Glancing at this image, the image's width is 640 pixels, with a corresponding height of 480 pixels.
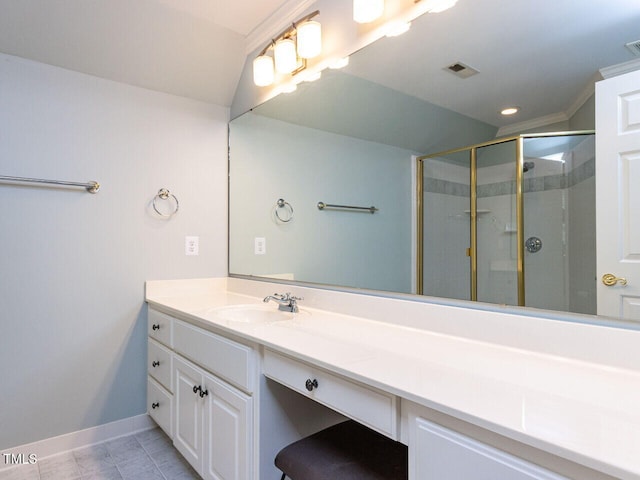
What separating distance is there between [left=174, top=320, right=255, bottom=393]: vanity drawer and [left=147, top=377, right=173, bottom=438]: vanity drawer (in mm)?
309

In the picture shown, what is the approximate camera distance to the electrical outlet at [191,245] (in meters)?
2.25

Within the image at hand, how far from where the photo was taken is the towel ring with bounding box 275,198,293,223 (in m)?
2.16

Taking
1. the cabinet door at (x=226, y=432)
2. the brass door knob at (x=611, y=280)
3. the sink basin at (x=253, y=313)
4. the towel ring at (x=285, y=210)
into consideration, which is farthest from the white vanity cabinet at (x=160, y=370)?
the brass door knob at (x=611, y=280)

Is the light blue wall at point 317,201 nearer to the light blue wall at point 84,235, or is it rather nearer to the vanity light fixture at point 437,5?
the light blue wall at point 84,235

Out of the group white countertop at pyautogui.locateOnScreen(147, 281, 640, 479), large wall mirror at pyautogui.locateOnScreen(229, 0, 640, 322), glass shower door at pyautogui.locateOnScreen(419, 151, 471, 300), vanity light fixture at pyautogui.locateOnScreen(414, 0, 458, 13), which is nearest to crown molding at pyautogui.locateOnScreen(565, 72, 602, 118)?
large wall mirror at pyautogui.locateOnScreen(229, 0, 640, 322)

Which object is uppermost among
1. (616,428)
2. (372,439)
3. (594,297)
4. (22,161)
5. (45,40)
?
(45,40)

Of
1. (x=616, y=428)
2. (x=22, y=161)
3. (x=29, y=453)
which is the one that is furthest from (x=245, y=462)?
(x=22, y=161)

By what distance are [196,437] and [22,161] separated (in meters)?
1.51

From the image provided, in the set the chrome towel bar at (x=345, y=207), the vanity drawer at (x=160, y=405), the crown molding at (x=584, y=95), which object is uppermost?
the crown molding at (x=584, y=95)

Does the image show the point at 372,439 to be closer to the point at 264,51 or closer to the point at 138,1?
the point at 264,51

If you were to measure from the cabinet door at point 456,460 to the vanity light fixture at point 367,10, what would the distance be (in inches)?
56.6

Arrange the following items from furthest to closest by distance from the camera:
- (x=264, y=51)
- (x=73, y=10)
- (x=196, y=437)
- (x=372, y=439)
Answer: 1. (x=264, y=51)
2. (x=73, y=10)
3. (x=196, y=437)
4. (x=372, y=439)

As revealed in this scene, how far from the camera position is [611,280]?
927mm

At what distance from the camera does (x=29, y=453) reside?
1804 mm
